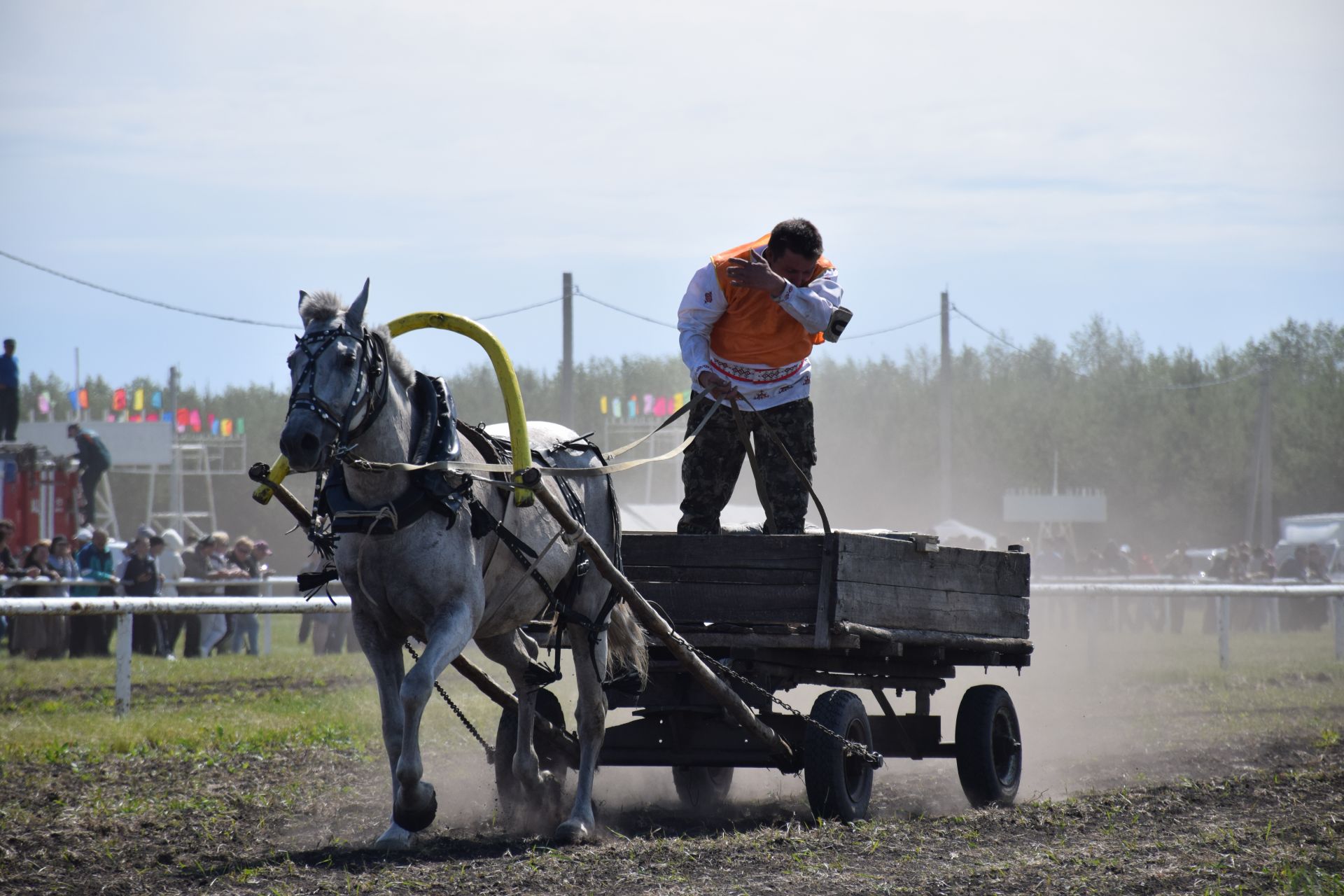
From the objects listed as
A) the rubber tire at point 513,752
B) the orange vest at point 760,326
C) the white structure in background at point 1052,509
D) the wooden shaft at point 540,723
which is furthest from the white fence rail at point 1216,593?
the white structure in background at point 1052,509

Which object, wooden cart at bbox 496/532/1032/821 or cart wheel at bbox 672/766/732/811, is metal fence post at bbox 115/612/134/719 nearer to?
wooden cart at bbox 496/532/1032/821

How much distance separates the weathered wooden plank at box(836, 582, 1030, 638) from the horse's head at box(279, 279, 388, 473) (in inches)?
94.8

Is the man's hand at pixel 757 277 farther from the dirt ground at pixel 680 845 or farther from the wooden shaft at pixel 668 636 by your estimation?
the dirt ground at pixel 680 845

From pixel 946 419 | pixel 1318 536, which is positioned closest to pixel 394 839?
pixel 946 419

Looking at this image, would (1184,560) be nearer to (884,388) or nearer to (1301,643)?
(1301,643)

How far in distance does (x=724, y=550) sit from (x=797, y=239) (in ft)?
5.32

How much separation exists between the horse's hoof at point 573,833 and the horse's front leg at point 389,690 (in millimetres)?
676

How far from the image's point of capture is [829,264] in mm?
7496

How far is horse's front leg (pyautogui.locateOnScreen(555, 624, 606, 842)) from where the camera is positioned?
6695 millimetres

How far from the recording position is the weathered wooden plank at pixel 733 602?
685 centimetres

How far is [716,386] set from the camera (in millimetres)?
7285

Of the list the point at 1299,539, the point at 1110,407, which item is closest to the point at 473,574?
the point at 1299,539

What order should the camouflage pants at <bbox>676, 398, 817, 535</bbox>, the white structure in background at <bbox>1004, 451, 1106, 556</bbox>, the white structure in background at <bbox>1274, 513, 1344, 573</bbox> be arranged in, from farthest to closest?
the white structure in background at <bbox>1004, 451, 1106, 556</bbox>
the white structure in background at <bbox>1274, 513, 1344, 573</bbox>
the camouflage pants at <bbox>676, 398, 817, 535</bbox>

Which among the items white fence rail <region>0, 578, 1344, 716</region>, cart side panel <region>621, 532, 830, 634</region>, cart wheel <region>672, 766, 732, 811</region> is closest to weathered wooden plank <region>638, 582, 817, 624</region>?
cart side panel <region>621, 532, 830, 634</region>
